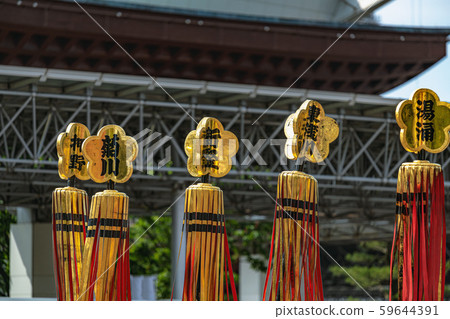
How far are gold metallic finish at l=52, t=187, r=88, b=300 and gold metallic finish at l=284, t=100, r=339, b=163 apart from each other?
1.33m

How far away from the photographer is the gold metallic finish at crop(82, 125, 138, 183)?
4145 millimetres

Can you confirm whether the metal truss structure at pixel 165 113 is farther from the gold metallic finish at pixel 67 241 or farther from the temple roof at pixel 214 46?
the gold metallic finish at pixel 67 241

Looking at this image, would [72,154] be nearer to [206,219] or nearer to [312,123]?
[206,219]

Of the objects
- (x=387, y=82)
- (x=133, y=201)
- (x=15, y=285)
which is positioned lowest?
(x=15, y=285)

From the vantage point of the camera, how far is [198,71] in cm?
1574

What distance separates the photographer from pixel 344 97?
12.7 m

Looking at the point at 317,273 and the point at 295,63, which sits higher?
the point at 295,63

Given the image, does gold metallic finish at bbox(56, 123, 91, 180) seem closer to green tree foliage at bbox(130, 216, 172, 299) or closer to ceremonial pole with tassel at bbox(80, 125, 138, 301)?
ceremonial pole with tassel at bbox(80, 125, 138, 301)

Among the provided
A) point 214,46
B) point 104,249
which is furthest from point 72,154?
point 214,46

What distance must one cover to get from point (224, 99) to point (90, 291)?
9.10 m

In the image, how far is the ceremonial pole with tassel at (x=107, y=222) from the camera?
4.10m

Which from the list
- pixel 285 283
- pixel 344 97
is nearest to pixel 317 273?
pixel 285 283

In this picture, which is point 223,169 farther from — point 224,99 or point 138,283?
point 138,283

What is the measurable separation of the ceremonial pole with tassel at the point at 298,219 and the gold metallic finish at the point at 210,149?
1.06 feet
